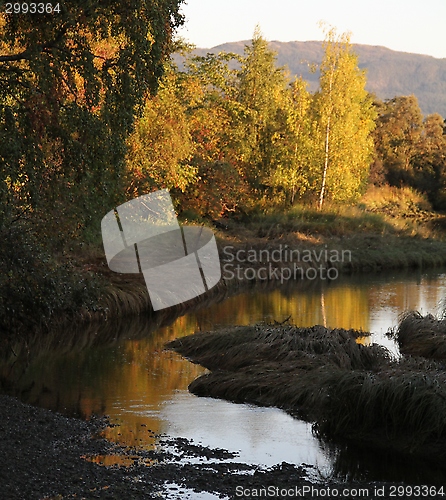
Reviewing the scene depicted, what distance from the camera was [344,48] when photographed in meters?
36.1

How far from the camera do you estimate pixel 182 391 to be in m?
10.9

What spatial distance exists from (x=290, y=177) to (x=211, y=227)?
8.48 metres

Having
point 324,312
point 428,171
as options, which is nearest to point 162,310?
point 324,312

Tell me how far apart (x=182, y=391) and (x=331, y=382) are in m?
2.55

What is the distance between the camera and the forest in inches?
365

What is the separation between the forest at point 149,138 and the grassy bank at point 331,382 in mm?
2851

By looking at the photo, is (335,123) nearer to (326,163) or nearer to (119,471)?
(326,163)

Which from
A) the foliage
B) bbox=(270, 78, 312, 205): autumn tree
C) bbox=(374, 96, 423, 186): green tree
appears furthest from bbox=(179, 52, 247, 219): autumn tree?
bbox=(374, 96, 423, 186): green tree

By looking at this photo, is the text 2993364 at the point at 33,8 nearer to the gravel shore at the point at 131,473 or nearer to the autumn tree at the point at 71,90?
the autumn tree at the point at 71,90

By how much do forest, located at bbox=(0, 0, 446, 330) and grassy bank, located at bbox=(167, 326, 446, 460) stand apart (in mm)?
2851

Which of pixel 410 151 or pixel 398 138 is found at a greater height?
pixel 398 138

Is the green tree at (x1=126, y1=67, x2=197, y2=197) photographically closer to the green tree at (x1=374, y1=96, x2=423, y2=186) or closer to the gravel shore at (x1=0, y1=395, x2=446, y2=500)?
the gravel shore at (x1=0, y1=395, x2=446, y2=500)

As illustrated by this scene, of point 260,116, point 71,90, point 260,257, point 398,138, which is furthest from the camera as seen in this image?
point 398,138

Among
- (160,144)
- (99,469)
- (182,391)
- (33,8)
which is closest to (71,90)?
(33,8)
